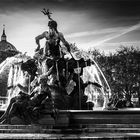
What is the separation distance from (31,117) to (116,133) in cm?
344

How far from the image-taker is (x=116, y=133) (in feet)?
33.4

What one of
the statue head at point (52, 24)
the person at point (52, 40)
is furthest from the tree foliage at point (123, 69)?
the statue head at point (52, 24)

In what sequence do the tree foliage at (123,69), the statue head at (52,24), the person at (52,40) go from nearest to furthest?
the person at (52,40) → the statue head at (52,24) → the tree foliage at (123,69)

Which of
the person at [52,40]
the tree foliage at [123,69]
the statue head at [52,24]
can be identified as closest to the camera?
the person at [52,40]

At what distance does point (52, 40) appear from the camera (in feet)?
57.0

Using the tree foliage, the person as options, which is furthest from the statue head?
the tree foliage

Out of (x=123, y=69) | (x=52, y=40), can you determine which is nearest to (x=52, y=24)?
(x=52, y=40)

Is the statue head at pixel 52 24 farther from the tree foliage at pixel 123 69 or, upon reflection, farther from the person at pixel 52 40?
the tree foliage at pixel 123 69

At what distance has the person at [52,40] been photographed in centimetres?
1734

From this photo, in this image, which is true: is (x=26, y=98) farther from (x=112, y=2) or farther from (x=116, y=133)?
(x=112, y=2)

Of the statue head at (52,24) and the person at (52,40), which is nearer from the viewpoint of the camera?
the person at (52,40)

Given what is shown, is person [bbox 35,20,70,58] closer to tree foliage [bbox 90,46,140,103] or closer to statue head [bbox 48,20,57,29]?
statue head [bbox 48,20,57,29]

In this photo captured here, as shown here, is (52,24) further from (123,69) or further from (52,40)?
(123,69)

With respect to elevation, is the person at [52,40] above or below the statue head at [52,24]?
below
